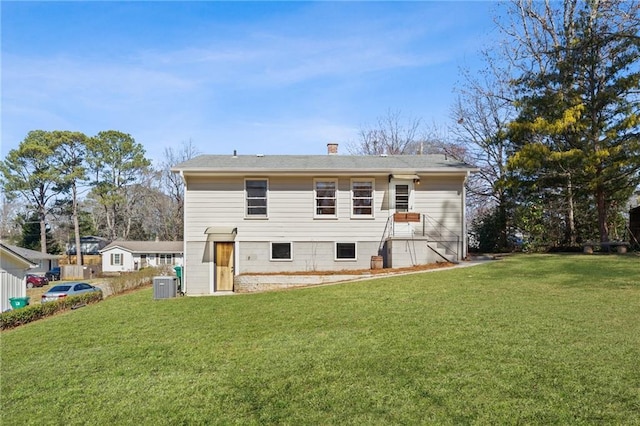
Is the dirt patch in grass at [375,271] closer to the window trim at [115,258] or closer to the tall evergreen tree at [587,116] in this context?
the tall evergreen tree at [587,116]

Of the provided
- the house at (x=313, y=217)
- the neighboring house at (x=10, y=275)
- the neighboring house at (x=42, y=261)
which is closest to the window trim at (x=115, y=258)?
the neighboring house at (x=42, y=261)

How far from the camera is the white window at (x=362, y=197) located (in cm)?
1769

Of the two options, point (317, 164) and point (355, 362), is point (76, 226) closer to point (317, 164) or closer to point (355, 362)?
point (317, 164)

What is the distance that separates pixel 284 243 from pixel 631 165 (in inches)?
521

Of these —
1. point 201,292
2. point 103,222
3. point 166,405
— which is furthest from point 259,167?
point 103,222

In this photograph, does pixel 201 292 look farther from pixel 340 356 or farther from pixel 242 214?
pixel 340 356

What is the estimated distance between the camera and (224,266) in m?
17.4

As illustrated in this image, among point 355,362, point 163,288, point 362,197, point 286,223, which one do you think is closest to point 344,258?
point 362,197

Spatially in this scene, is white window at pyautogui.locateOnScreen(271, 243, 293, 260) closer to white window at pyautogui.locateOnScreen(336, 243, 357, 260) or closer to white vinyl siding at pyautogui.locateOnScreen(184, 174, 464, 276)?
white vinyl siding at pyautogui.locateOnScreen(184, 174, 464, 276)

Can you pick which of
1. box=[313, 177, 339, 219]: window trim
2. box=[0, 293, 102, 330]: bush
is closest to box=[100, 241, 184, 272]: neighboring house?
box=[0, 293, 102, 330]: bush

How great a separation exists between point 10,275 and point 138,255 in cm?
2618

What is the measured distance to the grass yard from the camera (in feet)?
15.5

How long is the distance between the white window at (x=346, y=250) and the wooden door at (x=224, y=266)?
4.05 metres

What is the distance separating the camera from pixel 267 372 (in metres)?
6.06
